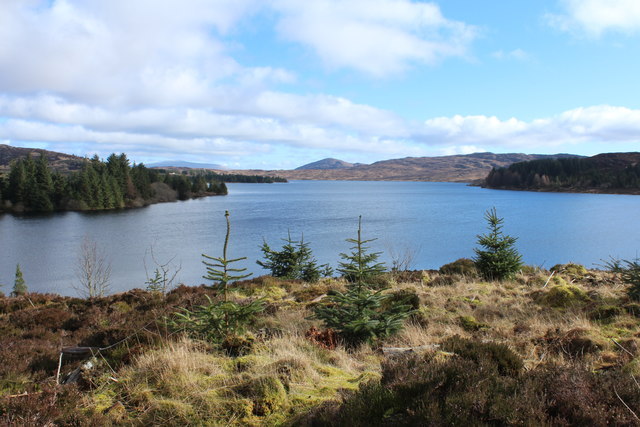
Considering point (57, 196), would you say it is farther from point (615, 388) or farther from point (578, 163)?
point (578, 163)

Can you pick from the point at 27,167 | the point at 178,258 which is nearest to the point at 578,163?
the point at 178,258

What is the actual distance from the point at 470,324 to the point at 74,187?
81.4 meters

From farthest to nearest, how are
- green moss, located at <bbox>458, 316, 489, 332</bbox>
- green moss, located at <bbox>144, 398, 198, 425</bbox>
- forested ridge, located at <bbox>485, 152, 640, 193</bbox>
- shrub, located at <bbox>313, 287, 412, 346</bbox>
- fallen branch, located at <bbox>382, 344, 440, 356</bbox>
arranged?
forested ridge, located at <bbox>485, 152, 640, 193</bbox>, green moss, located at <bbox>458, 316, 489, 332</bbox>, shrub, located at <bbox>313, 287, 412, 346</bbox>, fallen branch, located at <bbox>382, 344, 440, 356</bbox>, green moss, located at <bbox>144, 398, 198, 425</bbox>

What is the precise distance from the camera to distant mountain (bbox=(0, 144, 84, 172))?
526 ft

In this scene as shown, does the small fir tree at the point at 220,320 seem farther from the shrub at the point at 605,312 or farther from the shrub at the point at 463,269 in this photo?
the shrub at the point at 463,269

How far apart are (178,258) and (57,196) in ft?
173

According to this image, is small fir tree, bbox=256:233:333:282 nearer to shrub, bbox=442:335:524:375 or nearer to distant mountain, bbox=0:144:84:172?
shrub, bbox=442:335:524:375

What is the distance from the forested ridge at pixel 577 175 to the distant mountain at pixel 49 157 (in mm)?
164170

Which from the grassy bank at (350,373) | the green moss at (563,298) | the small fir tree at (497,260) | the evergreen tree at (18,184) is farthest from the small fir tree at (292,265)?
the evergreen tree at (18,184)

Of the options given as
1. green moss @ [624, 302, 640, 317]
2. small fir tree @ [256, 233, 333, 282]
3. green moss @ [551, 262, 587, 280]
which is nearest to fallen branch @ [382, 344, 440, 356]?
green moss @ [624, 302, 640, 317]

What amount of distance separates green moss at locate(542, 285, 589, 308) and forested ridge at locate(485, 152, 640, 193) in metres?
123

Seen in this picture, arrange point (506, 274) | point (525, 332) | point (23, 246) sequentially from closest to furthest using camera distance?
point (525, 332) → point (506, 274) → point (23, 246)

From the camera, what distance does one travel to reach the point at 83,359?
5793 millimetres

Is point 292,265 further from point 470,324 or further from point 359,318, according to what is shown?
point 359,318
